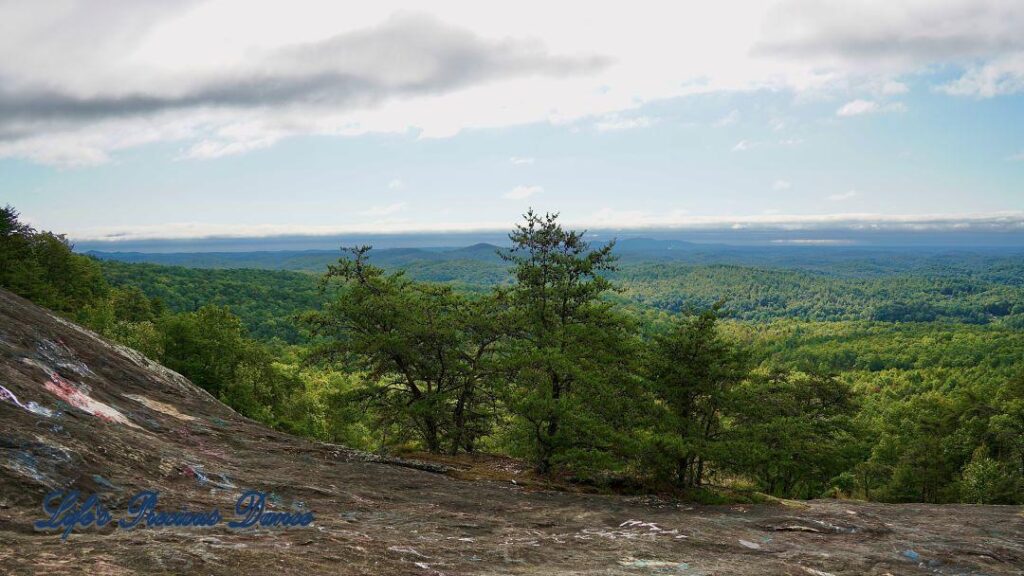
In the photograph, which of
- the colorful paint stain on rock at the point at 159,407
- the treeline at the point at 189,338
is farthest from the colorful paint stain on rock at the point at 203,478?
the treeline at the point at 189,338

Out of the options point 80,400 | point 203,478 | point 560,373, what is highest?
point 80,400

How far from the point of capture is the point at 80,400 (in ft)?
58.0

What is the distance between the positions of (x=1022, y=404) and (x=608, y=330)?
58.0 meters

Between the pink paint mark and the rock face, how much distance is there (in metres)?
0.09

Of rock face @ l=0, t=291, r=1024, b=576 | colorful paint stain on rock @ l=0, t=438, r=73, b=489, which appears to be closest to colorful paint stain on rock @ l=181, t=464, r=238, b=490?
rock face @ l=0, t=291, r=1024, b=576

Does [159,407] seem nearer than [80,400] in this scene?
No

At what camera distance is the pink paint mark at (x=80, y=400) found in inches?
671

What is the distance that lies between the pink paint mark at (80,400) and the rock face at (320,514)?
0.09 metres

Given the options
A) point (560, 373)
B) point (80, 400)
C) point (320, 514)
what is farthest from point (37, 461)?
point (560, 373)

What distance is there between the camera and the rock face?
10359 millimetres

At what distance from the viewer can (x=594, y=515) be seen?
19.2 metres

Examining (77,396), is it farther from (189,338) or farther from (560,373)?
(189,338)

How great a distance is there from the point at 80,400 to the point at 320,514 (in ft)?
31.9

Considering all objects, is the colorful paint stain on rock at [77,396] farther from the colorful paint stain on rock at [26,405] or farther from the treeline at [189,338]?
the treeline at [189,338]
